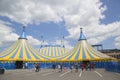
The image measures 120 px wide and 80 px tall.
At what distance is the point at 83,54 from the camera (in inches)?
1528

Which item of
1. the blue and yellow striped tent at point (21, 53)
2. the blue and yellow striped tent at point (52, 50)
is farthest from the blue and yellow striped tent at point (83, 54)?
the blue and yellow striped tent at point (52, 50)

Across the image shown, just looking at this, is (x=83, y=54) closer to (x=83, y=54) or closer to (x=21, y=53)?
(x=83, y=54)

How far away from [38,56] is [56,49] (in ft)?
47.3

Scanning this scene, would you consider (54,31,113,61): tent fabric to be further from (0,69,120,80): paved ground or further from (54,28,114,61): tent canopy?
(0,69,120,80): paved ground

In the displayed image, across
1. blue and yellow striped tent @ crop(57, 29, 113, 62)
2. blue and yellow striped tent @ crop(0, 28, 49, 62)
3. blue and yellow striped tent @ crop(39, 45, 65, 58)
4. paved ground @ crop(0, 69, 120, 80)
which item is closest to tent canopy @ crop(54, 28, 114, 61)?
blue and yellow striped tent @ crop(57, 29, 113, 62)

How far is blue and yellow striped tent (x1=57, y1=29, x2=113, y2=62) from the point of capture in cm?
3710

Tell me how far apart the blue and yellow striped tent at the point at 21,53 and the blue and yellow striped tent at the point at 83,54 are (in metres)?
5.28

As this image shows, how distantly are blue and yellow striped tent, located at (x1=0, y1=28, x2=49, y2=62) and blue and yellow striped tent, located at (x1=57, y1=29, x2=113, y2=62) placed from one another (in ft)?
17.3

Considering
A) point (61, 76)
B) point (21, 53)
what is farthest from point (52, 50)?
point (61, 76)

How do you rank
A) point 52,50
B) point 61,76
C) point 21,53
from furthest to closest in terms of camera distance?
point 52,50
point 21,53
point 61,76

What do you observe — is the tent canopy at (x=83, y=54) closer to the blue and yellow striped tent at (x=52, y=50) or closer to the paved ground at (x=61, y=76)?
the blue and yellow striped tent at (x=52, y=50)

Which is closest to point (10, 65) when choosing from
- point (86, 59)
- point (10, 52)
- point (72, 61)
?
point (10, 52)

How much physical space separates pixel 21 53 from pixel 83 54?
13.2m

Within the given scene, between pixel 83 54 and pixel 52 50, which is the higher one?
pixel 52 50
